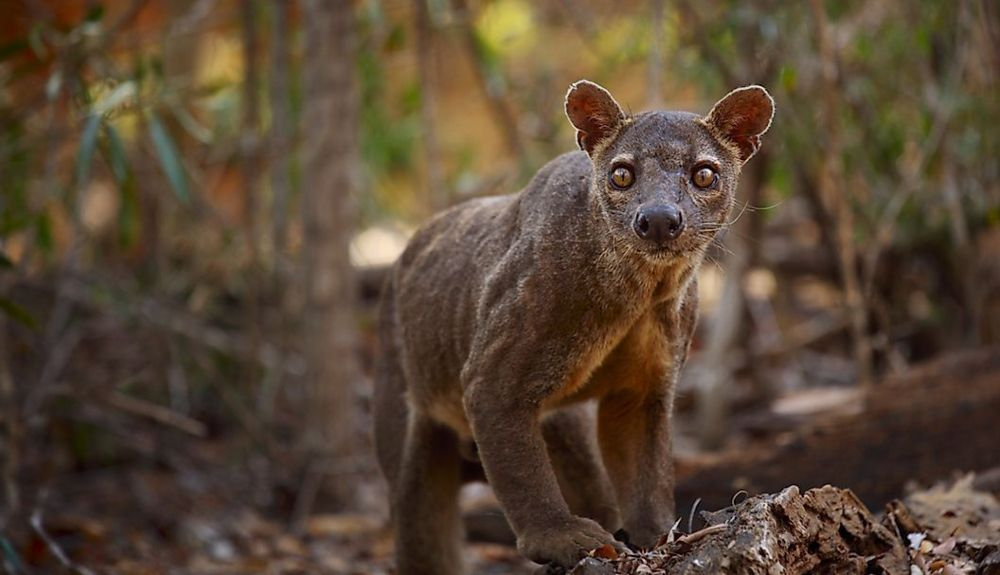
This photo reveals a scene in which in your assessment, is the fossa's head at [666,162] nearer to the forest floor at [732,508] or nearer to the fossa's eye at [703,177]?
the fossa's eye at [703,177]

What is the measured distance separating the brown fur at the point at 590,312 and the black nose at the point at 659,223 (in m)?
0.05

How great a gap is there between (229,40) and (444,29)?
160 inches

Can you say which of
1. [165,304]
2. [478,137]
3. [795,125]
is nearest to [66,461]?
[165,304]

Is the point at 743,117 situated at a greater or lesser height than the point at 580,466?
greater

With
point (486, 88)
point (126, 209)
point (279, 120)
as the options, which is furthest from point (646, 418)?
point (486, 88)

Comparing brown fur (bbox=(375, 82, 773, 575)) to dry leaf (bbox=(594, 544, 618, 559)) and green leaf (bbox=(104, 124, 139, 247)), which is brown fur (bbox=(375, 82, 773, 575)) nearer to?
dry leaf (bbox=(594, 544, 618, 559))

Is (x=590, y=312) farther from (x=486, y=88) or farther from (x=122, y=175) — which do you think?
(x=486, y=88)

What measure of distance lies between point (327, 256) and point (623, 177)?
155 inches

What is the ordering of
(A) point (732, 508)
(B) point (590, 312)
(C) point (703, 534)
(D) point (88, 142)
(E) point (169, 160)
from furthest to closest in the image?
(E) point (169, 160), (D) point (88, 142), (B) point (590, 312), (A) point (732, 508), (C) point (703, 534)

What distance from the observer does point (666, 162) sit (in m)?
4.18

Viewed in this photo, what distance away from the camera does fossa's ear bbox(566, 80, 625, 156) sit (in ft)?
14.4

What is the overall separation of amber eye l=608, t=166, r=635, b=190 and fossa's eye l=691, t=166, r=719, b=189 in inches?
8.5

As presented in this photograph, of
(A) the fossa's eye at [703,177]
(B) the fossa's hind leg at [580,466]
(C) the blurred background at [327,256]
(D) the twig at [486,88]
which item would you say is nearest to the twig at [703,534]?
(A) the fossa's eye at [703,177]

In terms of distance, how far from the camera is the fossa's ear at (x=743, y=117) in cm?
434
